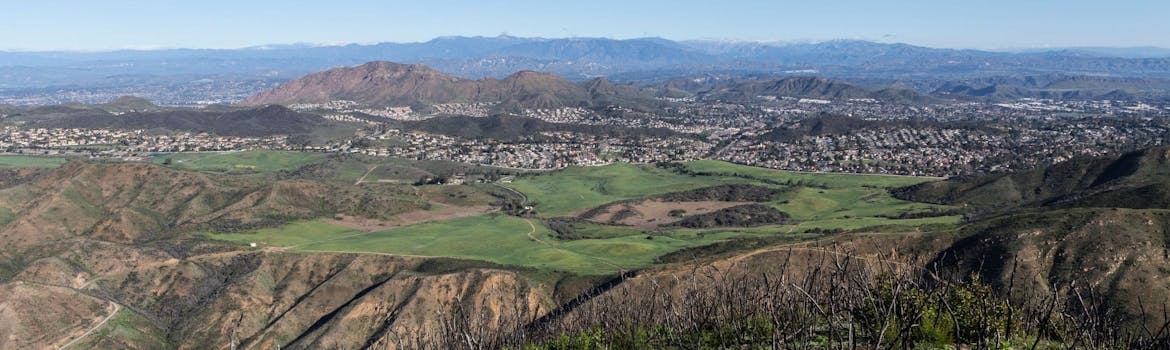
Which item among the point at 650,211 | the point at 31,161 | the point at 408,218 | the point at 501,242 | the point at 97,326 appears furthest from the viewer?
the point at 31,161

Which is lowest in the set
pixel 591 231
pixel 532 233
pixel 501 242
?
pixel 591 231

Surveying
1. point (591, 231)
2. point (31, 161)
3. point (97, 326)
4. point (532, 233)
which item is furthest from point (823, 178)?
point (31, 161)

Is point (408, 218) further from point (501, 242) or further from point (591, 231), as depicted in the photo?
point (591, 231)

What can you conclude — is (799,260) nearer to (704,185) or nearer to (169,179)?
(704,185)

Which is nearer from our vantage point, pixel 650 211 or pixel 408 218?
pixel 408 218

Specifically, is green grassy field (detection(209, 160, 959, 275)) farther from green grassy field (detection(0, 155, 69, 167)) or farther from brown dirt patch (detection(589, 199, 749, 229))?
green grassy field (detection(0, 155, 69, 167))
